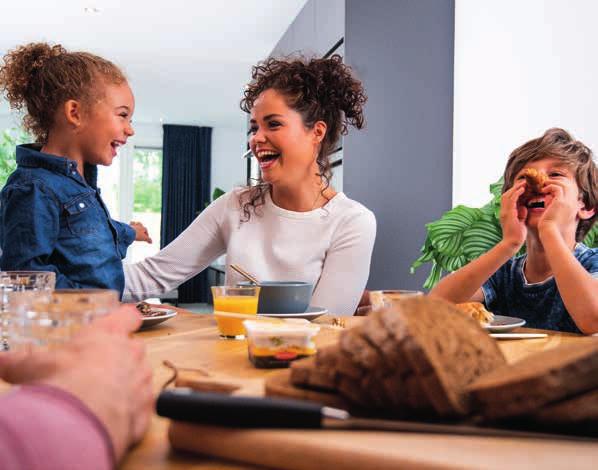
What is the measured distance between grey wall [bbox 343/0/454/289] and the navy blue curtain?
7585mm

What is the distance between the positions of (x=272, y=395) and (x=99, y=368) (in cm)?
18

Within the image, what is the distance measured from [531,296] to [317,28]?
144 inches

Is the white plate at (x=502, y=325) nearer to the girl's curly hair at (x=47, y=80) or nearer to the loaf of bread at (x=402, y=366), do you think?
the loaf of bread at (x=402, y=366)

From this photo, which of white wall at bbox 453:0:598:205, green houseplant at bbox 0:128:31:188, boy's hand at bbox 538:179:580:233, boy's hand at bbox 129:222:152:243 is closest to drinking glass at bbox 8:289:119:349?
boy's hand at bbox 538:179:580:233

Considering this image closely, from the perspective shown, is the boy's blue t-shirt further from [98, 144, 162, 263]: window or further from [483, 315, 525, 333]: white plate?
[98, 144, 162, 263]: window

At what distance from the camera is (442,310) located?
65 cm

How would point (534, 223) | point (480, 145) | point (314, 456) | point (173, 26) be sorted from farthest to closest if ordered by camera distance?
1. point (173, 26)
2. point (480, 145)
3. point (534, 223)
4. point (314, 456)

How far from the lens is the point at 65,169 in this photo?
194 centimetres

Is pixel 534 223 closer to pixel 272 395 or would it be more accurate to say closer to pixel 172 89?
pixel 272 395

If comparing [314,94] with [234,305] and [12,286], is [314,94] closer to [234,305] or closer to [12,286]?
[234,305]

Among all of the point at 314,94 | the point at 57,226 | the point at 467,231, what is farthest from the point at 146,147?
the point at 57,226

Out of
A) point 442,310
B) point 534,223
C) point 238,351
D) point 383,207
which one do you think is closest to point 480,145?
point 383,207

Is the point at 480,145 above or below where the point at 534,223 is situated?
above

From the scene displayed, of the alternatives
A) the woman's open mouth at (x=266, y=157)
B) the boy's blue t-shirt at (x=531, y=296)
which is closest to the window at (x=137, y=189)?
the woman's open mouth at (x=266, y=157)
